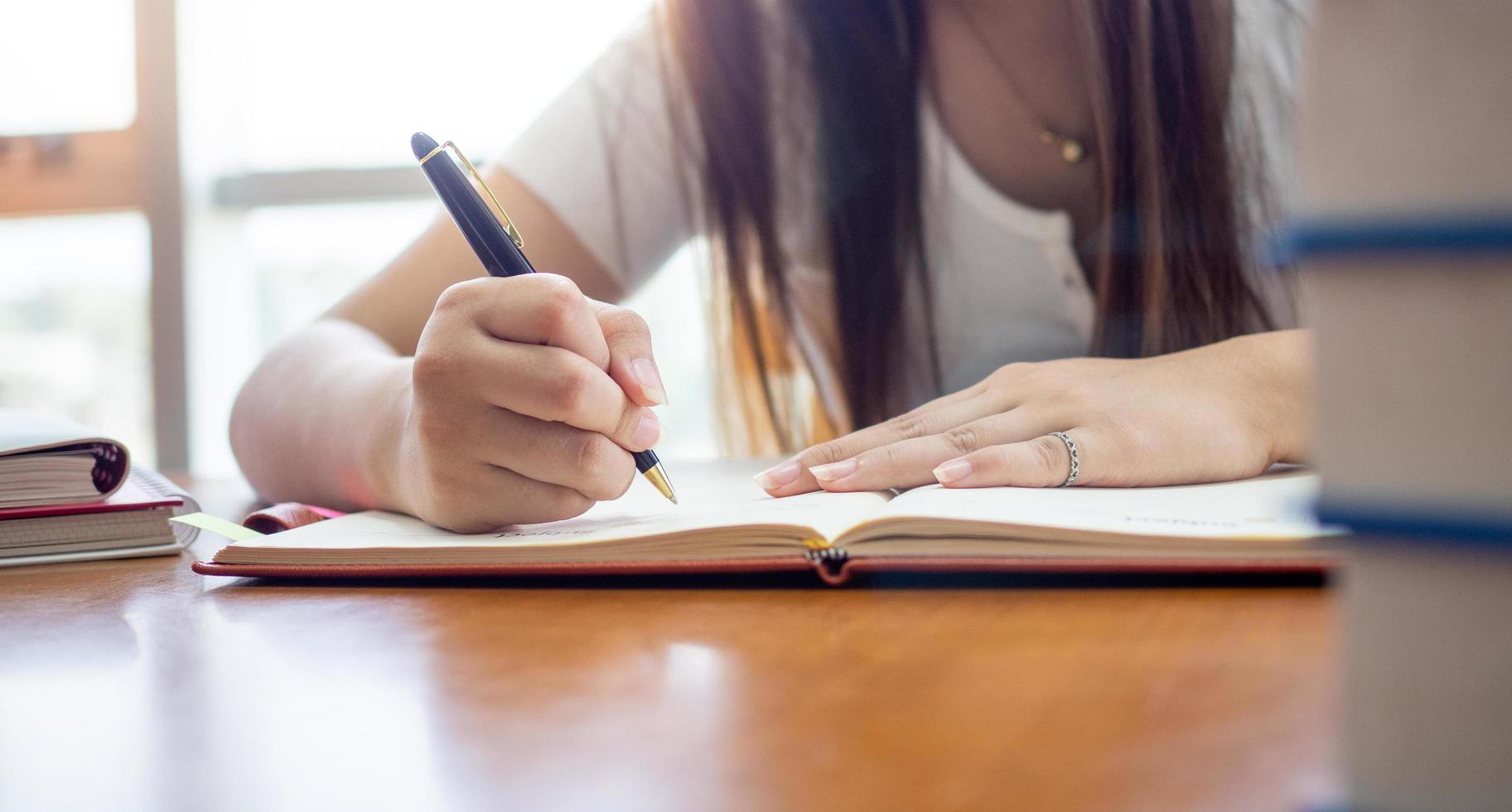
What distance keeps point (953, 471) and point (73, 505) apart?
A: 0.49 meters

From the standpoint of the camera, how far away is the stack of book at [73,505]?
1.92ft

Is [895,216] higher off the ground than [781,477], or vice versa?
[895,216]

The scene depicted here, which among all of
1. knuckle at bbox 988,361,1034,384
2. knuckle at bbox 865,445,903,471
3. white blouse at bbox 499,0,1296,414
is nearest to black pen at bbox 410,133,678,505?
knuckle at bbox 865,445,903,471

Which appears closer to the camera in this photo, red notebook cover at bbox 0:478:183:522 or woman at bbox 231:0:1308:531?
red notebook cover at bbox 0:478:183:522

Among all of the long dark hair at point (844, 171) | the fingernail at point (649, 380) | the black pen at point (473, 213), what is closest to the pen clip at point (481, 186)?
the black pen at point (473, 213)

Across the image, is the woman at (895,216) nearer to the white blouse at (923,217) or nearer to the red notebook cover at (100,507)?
the white blouse at (923,217)

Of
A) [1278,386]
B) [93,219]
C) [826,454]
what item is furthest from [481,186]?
[93,219]

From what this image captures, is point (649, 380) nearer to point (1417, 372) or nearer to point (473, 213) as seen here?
point (473, 213)

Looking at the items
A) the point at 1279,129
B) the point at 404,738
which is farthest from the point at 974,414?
the point at 1279,129

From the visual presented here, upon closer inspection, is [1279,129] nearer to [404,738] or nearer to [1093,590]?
[1093,590]

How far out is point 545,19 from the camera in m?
2.21

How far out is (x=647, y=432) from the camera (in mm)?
552

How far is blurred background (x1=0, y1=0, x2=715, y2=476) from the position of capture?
2254 millimetres

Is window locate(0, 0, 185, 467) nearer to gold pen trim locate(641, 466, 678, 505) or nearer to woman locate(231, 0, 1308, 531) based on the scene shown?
woman locate(231, 0, 1308, 531)
